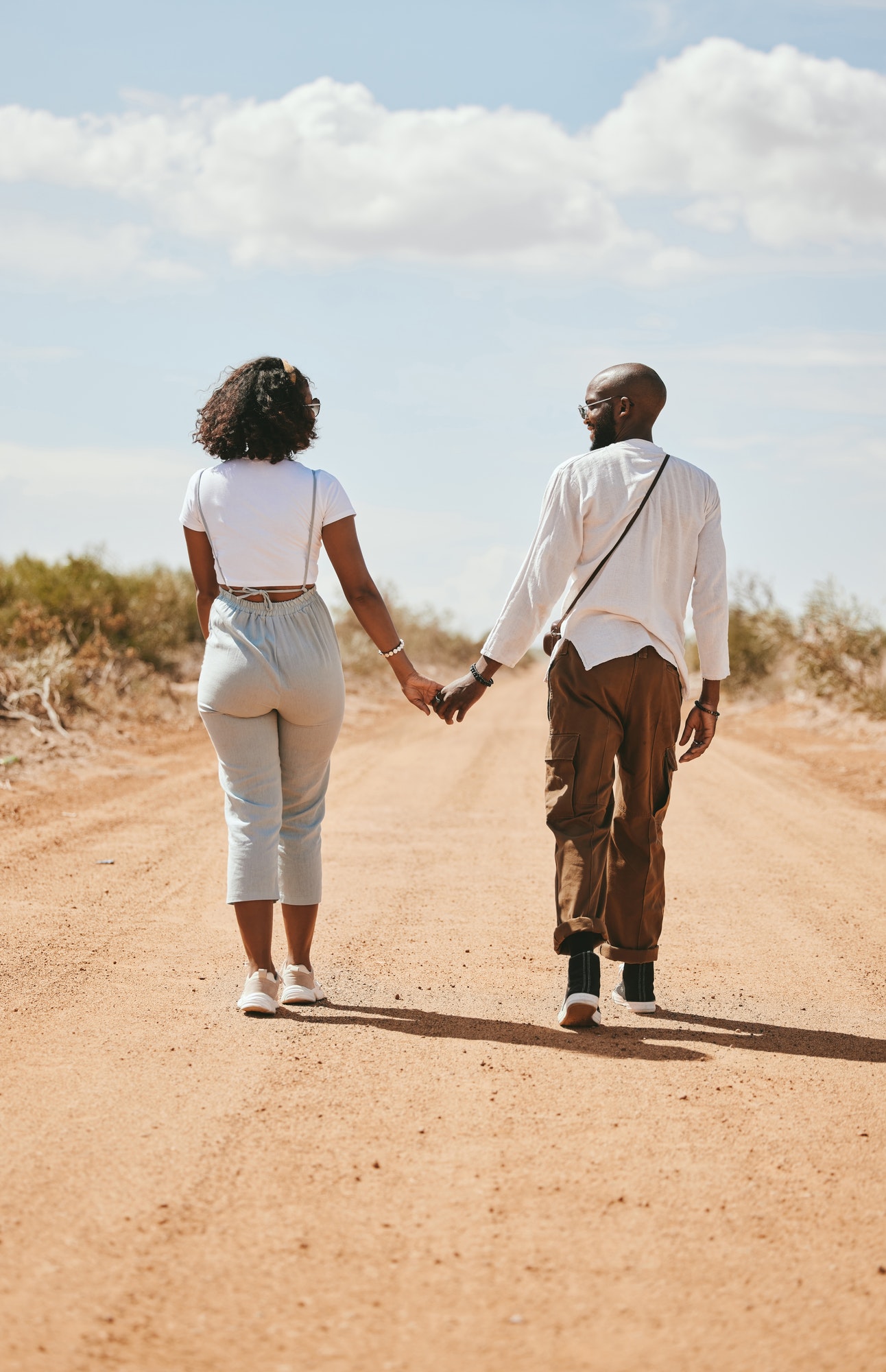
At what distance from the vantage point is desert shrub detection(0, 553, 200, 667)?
48.5ft

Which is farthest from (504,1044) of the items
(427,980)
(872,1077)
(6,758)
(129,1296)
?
(6,758)

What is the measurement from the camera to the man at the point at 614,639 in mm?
3920

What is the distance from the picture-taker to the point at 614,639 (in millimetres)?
3916

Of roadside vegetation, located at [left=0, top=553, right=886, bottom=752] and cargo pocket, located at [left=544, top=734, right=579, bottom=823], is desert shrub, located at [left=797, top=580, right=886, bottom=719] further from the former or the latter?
cargo pocket, located at [left=544, top=734, right=579, bottom=823]

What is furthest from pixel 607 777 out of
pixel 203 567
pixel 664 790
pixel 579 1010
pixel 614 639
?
pixel 203 567

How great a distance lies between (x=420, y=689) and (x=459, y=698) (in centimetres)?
25

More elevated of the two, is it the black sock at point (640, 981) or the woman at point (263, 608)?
the woman at point (263, 608)

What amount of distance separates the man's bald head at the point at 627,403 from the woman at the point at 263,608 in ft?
3.03

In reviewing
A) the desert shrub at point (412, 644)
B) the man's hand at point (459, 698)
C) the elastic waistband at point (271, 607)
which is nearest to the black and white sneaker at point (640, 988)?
the man's hand at point (459, 698)

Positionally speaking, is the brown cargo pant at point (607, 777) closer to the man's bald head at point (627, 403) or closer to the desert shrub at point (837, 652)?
the man's bald head at point (627, 403)

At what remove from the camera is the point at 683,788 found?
10.6 metres

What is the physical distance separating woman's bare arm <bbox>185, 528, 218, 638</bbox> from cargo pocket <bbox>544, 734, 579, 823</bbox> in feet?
4.08

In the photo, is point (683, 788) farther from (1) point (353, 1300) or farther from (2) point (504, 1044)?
(1) point (353, 1300)

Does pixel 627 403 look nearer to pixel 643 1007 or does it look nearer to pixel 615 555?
pixel 615 555
